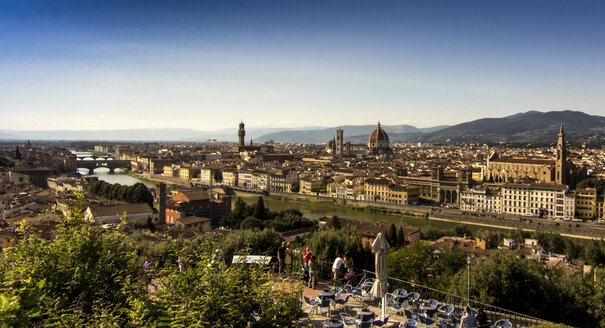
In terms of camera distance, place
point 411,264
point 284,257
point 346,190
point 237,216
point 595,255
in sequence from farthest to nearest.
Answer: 1. point 346,190
2. point 237,216
3. point 595,255
4. point 411,264
5. point 284,257

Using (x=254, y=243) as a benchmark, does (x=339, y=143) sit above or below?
above

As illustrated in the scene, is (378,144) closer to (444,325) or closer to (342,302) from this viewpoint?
(342,302)

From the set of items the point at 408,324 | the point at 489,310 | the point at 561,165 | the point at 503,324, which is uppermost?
the point at 408,324

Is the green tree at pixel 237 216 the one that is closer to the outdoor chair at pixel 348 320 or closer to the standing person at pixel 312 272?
the standing person at pixel 312 272

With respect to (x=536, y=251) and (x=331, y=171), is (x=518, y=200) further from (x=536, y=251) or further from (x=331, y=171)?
(x=331, y=171)

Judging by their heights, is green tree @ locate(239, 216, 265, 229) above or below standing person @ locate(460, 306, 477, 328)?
below

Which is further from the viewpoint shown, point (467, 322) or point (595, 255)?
point (595, 255)

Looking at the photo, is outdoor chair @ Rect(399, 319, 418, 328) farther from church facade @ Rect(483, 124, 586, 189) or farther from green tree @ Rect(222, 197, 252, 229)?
church facade @ Rect(483, 124, 586, 189)

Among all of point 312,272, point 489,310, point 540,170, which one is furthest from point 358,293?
point 540,170

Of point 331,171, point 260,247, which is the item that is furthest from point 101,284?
point 331,171

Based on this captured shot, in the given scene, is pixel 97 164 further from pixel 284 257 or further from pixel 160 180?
pixel 284 257

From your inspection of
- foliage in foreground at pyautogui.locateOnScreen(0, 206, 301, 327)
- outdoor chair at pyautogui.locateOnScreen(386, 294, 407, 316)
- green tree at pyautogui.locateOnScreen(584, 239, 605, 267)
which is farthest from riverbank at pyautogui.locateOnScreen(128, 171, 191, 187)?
outdoor chair at pyautogui.locateOnScreen(386, 294, 407, 316)

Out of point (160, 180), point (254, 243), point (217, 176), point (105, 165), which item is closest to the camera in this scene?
point (254, 243)
